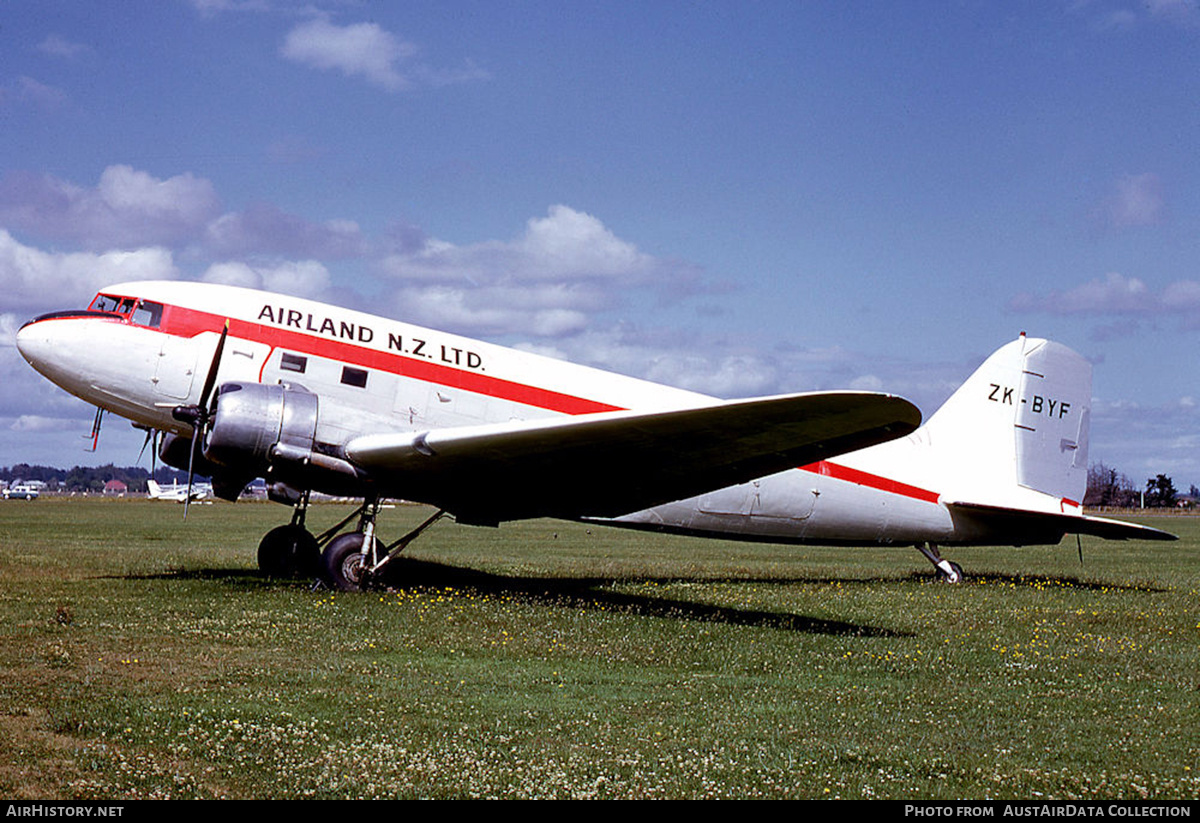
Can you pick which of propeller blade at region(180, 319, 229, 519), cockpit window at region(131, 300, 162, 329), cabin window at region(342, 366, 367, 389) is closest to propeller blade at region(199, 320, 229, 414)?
propeller blade at region(180, 319, 229, 519)

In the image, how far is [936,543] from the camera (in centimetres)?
1744

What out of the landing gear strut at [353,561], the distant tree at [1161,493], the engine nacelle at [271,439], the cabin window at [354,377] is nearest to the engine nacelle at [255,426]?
the engine nacelle at [271,439]

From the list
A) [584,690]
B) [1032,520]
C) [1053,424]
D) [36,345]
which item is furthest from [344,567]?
[1053,424]

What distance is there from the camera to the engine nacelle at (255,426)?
12.1m

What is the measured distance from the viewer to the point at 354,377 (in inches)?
541

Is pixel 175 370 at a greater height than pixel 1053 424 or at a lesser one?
lesser

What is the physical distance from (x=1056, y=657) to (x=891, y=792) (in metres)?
5.37

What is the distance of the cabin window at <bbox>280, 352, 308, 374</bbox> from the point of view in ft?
44.4

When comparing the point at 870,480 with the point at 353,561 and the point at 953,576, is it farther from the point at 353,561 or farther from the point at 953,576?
the point at 353,561

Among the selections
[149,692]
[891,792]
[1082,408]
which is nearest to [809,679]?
[891,792]

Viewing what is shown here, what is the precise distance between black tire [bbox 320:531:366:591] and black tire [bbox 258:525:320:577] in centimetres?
228

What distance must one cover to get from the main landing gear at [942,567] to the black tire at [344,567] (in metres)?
9.68

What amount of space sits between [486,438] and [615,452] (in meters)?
1.54

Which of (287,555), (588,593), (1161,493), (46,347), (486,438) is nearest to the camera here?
(486,438)
